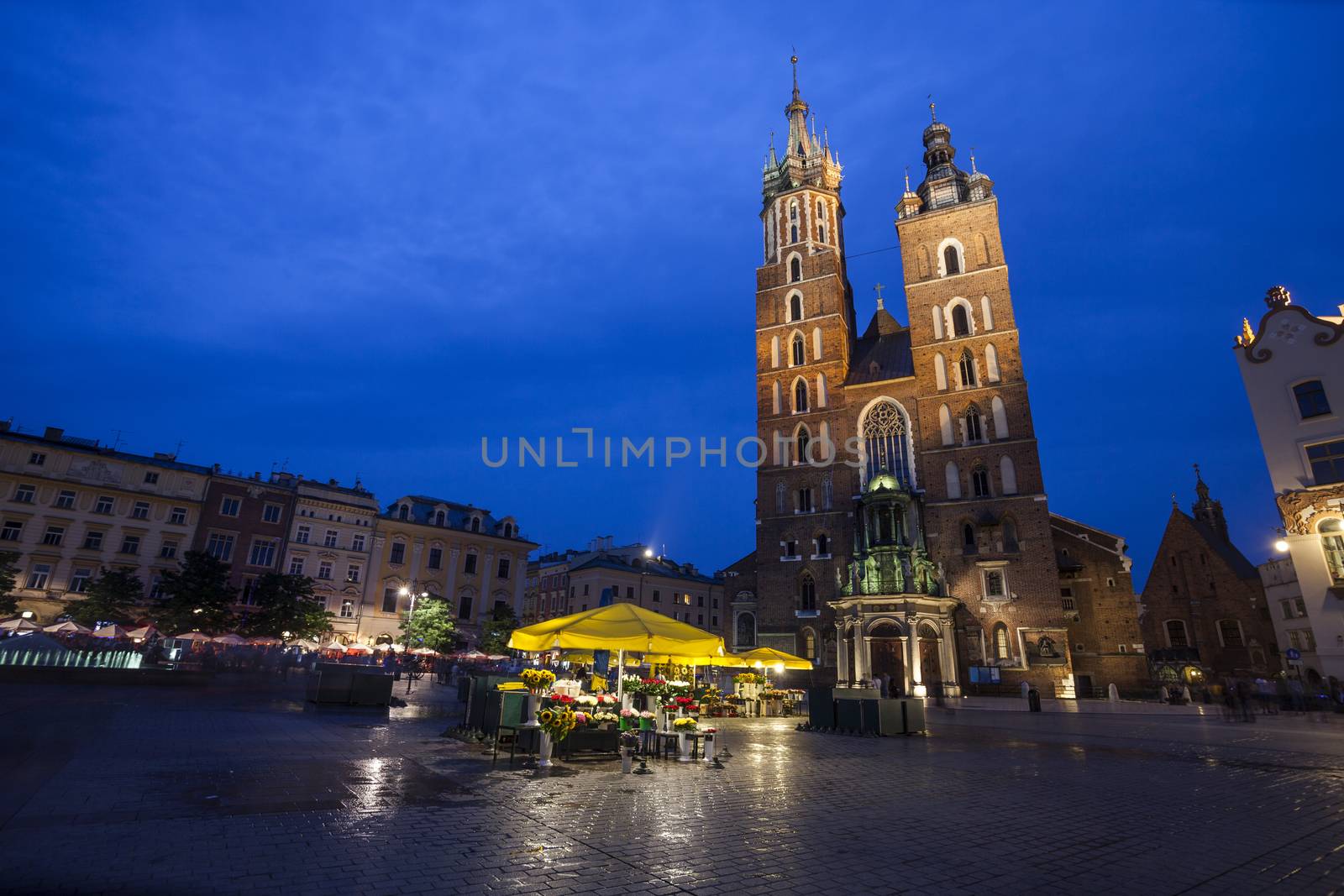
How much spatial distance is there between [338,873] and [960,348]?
42.6 meters

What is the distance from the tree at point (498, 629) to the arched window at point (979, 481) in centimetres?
3140

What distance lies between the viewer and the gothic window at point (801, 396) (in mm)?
44719

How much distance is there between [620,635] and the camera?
12.4 m

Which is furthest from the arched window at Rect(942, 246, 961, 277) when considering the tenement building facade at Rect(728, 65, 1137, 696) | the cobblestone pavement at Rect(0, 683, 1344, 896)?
the cobblestone pavement at Rect(0, 683, 1344, 896)

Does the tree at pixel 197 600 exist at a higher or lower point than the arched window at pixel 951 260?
lower

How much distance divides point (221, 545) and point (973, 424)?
50.3 meters

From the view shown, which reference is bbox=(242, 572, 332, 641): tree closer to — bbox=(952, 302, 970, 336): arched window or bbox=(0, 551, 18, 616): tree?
bbox=(0, 551, 18, 616): tree

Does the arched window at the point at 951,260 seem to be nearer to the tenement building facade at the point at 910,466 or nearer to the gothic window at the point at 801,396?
the tenement building facade at the point at 910,466

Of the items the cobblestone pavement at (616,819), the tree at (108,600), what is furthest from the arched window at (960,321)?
the tree at (108,600)

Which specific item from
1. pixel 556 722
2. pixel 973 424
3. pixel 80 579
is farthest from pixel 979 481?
pixel 80 579

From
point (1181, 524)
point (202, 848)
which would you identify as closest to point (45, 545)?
point (202, 848)

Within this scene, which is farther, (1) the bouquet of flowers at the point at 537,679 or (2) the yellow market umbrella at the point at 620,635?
(2) the yellow market umbrella at the point at 620,635

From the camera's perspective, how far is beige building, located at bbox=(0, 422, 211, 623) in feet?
132

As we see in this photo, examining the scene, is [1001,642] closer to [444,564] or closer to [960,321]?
[960,321]
